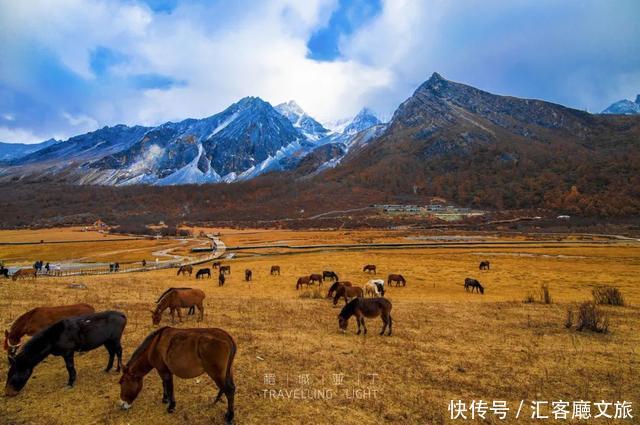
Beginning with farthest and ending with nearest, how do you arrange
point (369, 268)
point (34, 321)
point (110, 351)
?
point (369, 268), point (34, 321), point (110, 351)

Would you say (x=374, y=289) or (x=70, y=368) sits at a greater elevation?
(x=70, y=368)

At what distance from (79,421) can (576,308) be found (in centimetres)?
2166

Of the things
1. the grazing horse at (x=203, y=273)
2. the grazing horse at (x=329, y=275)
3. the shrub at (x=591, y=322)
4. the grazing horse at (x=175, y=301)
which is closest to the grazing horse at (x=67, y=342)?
the grazing horse at (x=175, y=301)

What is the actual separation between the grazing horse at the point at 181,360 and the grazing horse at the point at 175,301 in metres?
6.78

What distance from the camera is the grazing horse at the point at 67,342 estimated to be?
7.42m

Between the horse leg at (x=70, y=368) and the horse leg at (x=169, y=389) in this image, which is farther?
the horse leg at (x=70, y=368)

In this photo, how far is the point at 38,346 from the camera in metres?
7.64

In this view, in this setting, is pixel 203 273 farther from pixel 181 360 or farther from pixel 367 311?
pixel 181 360

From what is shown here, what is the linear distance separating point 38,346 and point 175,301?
22.8 ft

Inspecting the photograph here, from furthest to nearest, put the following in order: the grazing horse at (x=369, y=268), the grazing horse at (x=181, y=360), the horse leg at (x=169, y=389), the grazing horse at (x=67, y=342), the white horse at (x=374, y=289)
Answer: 1. the grazing horse at (x=369, y=268)
2. the white horse at (x=374, y=289)
3. the grazing horse at (x=67, y=342)
4. the horse leg at (x=169, y=389)
5. the grazing horse at (x=181, y=360)

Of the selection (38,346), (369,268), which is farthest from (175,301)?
(369,268)

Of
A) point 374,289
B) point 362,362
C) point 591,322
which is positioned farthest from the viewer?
point 374,289

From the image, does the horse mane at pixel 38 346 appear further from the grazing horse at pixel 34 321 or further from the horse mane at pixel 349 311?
the horse mane at pixel 349 311

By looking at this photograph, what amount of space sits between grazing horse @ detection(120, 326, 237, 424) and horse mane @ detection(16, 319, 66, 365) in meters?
2.08
